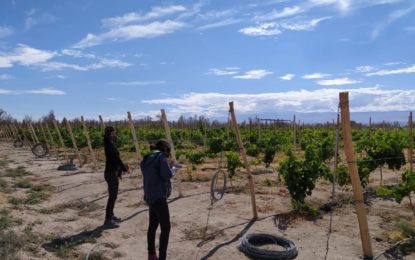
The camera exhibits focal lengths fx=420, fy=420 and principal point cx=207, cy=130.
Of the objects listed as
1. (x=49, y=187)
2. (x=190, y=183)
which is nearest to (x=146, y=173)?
(x=190, y=183)

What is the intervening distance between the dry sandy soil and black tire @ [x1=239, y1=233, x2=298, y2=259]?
15 cm

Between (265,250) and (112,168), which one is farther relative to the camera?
(112,168)

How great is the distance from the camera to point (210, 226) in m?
7.00

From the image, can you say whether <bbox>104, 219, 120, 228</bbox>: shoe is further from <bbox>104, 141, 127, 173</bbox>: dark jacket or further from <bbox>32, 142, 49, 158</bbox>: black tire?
<bbox>32, 142, 49, 158</bbox>: black tire

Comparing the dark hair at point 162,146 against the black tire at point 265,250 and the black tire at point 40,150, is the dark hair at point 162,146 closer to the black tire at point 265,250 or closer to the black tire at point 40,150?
the black tire at point 265,250

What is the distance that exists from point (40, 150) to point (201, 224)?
19.5 meters

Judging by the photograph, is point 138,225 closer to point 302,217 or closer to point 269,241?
point 269,241

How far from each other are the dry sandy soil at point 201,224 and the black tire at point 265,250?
5.9 inches

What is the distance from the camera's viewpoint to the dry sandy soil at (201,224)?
5.82 m

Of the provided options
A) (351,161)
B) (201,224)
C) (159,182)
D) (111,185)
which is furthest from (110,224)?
(351,161)

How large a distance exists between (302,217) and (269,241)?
1.48 meters

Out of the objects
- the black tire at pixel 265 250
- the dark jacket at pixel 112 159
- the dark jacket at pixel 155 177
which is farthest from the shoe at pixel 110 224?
the dark jacket at pixel 155 177

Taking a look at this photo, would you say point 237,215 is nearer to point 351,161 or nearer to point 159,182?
point 351,161

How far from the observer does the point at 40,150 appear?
2419cm
